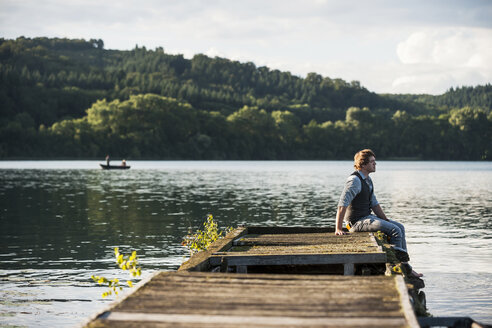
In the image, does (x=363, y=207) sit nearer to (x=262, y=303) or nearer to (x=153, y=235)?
(x=262, y=303)

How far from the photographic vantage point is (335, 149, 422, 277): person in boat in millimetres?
11039

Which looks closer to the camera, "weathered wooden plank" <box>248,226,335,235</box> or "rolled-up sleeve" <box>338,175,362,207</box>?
"rolled-up sleeve" <box>338,175,362,207</box>

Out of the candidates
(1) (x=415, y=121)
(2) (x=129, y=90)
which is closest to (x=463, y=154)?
(1) (x=415, y=121)

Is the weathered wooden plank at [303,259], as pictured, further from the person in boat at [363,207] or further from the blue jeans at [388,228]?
the blue jeans at [388,228]

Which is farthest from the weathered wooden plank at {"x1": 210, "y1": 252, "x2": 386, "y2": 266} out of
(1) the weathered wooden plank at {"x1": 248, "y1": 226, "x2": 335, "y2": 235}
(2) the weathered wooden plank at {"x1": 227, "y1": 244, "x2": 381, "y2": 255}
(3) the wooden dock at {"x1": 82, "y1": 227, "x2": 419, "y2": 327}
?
(1) the weathered wooden plank at {"x1": 248, "y1": 226, "x2": 335, "y2": 235}

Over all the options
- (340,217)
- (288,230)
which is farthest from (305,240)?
(288,230)

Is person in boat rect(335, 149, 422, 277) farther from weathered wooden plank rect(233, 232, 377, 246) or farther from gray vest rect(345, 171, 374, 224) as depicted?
weathered wooden plank rect(233, 232, 377, 246)

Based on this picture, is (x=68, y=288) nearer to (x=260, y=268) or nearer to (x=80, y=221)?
(x=260, y=268)

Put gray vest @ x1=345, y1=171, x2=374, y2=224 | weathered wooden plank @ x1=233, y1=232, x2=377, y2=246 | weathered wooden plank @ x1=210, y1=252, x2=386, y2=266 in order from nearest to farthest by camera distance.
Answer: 1. weathered wooden plank @ x1=210, y1=252, x2=386, y2=266
2. weathered wooden plank @ x1=233, y1=232, x2=377, y2=246
3. gray vest @ x1=345, y1=171, x2=374, y2=224

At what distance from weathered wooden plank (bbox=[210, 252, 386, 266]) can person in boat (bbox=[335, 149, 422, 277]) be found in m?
1.99

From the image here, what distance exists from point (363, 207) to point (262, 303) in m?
5.88

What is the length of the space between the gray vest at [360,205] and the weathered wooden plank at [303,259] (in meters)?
2.44

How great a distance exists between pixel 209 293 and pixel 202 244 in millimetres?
6010

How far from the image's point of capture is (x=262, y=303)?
597 centimetres
